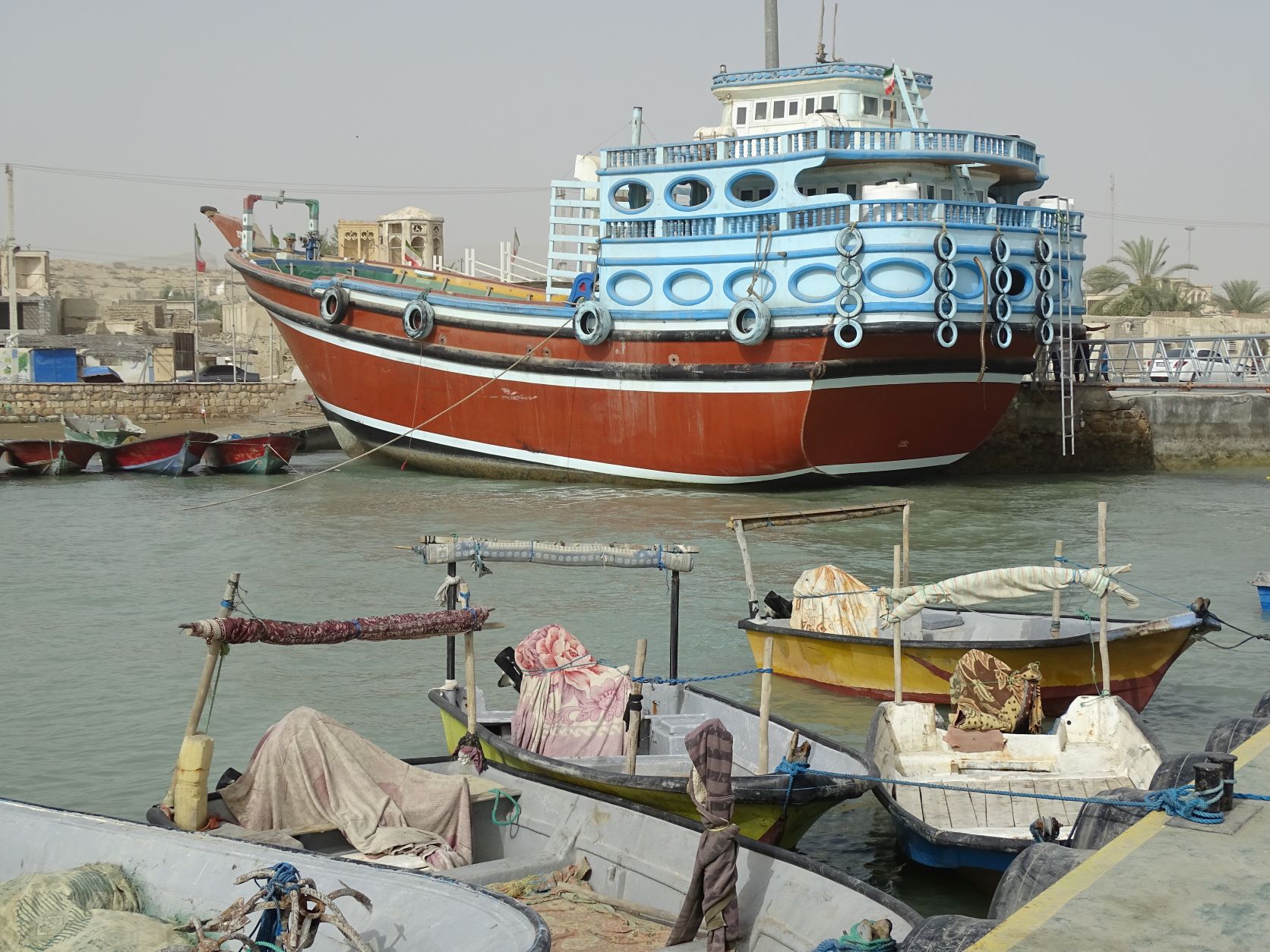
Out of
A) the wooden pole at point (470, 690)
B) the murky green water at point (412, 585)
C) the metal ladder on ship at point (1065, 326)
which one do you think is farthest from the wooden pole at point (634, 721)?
the metal ladder on ship at point (1065, 326)

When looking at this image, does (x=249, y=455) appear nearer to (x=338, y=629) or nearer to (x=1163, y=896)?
(x=338, y=629)

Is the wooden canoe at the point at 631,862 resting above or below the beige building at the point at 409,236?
below

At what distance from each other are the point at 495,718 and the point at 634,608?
6520 mm

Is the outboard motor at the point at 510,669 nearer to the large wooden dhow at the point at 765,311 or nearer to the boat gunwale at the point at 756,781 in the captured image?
the boat gunwale at the point at 756,781

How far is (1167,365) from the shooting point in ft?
118

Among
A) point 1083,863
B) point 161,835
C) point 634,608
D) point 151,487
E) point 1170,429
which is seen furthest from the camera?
point 1170,429

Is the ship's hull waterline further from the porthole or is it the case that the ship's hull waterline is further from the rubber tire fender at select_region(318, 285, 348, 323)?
the porthole

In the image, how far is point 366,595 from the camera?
1638 centimetres

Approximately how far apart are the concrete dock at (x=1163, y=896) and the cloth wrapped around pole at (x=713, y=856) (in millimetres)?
1941

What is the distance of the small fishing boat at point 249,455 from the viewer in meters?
28.8

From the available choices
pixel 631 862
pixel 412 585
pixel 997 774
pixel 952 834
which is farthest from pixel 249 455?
pixel 952 834

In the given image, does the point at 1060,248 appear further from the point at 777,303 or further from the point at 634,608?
the point at 634,608

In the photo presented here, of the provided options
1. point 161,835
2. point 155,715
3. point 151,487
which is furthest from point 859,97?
point 161,835

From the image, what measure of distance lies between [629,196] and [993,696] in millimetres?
16709
